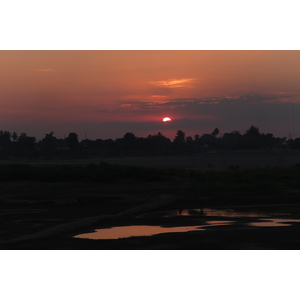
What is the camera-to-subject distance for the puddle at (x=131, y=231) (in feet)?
48.0

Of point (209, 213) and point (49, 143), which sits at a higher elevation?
point (49, 143)

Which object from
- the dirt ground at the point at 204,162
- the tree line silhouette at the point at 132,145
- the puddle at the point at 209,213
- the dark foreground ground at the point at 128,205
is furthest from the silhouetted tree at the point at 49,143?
the puddle at the point at 209,213

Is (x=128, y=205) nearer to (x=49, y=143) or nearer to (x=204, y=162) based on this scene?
(x=204, y=162)

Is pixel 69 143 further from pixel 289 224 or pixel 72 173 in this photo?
pixel 289 224

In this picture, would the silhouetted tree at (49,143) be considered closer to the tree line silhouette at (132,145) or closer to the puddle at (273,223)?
the tree line silhouette at (132,145)

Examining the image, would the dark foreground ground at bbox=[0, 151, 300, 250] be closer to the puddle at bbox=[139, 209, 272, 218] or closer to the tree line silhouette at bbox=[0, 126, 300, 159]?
the puddle at bbox=[139, 209, 272, 218]

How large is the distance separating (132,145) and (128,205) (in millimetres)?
94138

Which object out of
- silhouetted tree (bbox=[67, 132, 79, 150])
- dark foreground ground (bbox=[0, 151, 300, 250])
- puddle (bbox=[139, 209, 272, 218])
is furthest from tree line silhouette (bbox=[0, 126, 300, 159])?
puddle (bbox=[139, 209, 272, 218])

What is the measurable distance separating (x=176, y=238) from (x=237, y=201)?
11.5 metres

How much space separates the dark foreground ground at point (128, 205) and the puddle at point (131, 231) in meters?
0.48

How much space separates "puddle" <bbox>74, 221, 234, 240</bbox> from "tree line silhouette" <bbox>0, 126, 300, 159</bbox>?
3611 inches

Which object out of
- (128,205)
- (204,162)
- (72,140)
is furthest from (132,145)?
(128,205)

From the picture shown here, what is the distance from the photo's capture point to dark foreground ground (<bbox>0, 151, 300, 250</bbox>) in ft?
43.5

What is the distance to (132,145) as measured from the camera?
383 ft
